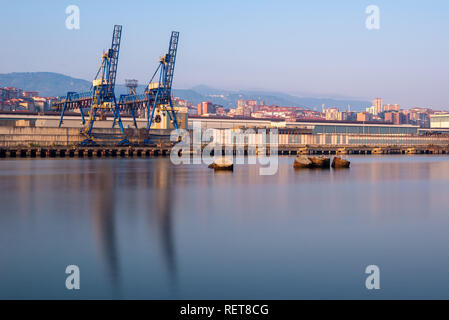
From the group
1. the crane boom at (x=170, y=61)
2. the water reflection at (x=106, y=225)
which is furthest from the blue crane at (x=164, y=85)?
the water reflection at (x=106, y=225)

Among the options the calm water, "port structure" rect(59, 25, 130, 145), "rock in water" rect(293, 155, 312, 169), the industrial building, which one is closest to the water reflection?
the calm water

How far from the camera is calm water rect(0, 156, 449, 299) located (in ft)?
30.9

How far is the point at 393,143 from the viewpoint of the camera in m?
116

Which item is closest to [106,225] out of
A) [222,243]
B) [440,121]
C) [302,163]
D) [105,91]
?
[222,243]

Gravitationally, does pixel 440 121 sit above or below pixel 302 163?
above

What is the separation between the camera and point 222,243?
1341cm

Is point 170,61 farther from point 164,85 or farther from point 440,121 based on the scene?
point 440,121

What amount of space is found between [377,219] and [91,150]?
5851 cm

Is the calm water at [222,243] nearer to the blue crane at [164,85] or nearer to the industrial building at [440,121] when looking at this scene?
the blue crane at [164,85]

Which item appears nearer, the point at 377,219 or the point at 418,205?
the point at 377,219

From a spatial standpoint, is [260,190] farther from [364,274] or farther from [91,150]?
[91,150]

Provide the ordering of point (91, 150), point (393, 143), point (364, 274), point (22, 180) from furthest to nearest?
point (393, 143) → point (91, 150) → point (22, 180) → point (364, 274)
